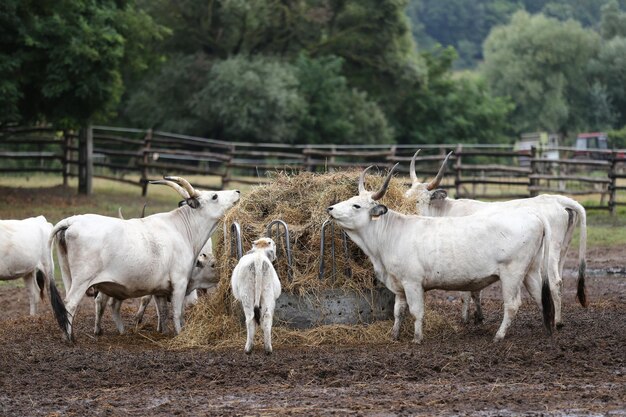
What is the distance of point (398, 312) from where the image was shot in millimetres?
12258

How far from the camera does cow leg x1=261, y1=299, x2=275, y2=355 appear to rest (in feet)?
36.9

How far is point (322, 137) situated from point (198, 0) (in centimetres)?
839

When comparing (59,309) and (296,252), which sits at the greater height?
(296,252)

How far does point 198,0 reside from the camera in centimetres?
4372

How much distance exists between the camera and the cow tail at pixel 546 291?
1184cm

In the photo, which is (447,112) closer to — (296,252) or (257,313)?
(296,252)

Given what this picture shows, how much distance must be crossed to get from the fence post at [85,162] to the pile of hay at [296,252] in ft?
55.1

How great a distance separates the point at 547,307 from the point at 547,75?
5229cm

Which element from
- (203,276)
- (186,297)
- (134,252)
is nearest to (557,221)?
(203,276)

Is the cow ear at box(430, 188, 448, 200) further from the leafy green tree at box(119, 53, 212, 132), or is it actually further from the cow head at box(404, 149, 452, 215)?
the leafy green tree at box(119, 53, 212, 132)

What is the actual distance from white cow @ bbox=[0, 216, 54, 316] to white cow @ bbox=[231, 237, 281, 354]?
13.3 ft

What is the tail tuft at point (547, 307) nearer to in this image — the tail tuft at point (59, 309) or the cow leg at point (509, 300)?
the cow leg at point (509, 300)

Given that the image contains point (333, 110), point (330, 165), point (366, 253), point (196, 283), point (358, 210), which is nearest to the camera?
point (358, 210)

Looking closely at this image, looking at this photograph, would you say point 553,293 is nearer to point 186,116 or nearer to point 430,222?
point 430,222
